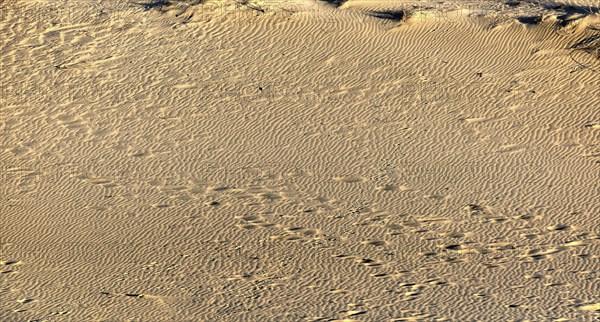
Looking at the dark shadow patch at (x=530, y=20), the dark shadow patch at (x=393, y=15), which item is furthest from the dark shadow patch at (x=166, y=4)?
the dark shadow patch at (x=530, y=20)

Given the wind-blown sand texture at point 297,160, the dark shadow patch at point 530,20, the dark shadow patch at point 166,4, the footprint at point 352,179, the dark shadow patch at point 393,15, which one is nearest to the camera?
the wind-blown sand texture at point 297,160

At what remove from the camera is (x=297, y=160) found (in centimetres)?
1236

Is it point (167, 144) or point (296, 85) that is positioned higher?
point (296, 85)

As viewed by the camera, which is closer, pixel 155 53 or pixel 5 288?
pixel 5 288

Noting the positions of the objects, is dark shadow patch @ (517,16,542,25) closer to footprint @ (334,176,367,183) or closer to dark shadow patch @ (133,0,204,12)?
footprint @ (334,176,367,183)

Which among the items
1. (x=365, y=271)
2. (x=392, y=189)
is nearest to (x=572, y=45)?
(x=392, y=189)

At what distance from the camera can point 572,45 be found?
12.5 meters

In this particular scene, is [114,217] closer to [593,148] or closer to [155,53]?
[155,53]

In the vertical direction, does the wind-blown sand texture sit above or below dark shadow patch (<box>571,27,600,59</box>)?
below

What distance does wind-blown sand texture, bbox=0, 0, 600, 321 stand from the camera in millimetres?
11789

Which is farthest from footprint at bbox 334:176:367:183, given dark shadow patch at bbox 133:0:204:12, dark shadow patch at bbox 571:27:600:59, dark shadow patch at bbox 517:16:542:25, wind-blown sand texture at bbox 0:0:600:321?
dark shadow patch at bbox 571:27:600:59

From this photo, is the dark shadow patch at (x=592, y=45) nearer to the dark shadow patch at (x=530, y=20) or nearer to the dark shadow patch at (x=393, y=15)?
the dark shadow patch at (x=530, y=20)

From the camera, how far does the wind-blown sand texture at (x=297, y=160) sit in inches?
464

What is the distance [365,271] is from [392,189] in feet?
4.18
